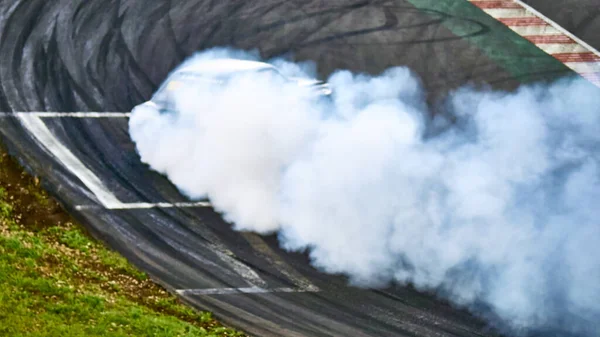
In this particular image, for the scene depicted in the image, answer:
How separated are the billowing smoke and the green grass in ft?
7.59

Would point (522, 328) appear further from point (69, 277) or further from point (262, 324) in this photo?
point (69, 277)

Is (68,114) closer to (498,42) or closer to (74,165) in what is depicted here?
(74,165)

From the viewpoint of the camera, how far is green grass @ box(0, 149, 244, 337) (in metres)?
10.2

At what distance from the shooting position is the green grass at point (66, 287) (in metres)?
10.2

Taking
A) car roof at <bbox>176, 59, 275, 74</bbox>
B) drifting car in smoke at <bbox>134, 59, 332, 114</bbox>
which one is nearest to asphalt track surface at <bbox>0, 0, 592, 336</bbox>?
drifting car in smoke at <bbox>134, 59, 332, 114</bbox>

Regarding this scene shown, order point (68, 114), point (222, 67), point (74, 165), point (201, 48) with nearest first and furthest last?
1. point (74, 165)
2. point (68, 114)
3. point (222, 67)
4. point (201, 48)

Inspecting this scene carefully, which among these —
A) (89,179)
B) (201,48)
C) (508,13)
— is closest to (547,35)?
(508,13)

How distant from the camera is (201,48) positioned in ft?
60.2

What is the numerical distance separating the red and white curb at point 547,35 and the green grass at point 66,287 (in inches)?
472

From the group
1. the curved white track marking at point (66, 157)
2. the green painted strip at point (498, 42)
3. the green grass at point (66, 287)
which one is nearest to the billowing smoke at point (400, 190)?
the curved white track marking at point (66, 157)

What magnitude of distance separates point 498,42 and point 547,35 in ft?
4.20

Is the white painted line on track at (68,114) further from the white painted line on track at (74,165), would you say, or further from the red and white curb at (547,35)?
the red and white curb at (547,35)

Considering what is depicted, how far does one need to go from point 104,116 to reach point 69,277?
5185 mm

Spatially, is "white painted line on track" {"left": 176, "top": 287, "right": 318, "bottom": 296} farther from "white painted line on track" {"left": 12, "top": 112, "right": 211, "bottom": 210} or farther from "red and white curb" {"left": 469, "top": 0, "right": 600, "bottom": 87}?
"red and white curb" {"left": 469, "top": 0, "right": 600, "bottom": 87}
